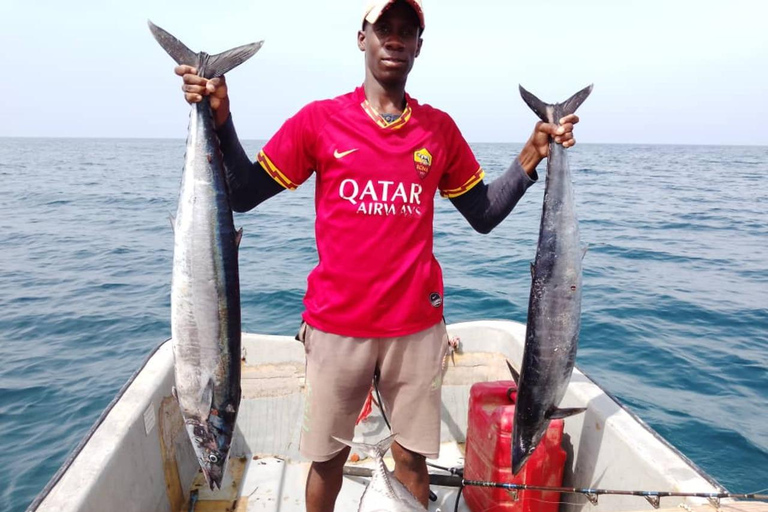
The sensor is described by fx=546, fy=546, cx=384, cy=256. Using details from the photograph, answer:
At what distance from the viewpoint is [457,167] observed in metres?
2.57

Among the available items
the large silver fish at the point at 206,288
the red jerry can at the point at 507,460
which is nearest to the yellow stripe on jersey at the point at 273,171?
the large silver fish at the point at 206,288

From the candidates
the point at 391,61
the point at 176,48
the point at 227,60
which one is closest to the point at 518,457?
the point at 391,61

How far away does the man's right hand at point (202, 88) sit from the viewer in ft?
6.86

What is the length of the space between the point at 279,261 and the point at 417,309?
382 inches

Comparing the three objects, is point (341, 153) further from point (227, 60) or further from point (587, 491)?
point (587, 491)

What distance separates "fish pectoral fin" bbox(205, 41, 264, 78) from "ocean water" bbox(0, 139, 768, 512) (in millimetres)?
4207

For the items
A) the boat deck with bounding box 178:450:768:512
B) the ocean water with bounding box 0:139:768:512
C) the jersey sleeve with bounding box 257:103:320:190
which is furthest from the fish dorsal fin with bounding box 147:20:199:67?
the ocean water with bounding box 0:139:768:512

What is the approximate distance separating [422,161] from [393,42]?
1.65 ft

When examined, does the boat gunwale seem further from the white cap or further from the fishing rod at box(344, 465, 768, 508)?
the white cap

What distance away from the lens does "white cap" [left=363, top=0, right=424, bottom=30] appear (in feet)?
7.19

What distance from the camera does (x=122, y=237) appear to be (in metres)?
14.0

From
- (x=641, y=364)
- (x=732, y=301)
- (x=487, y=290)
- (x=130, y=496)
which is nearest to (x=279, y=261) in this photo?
(x=487, y=290)

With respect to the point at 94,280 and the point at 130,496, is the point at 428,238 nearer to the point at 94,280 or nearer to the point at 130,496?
the point at 130,496

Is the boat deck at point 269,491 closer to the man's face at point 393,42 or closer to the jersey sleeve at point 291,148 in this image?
the jersey sleeve at point 291,148
